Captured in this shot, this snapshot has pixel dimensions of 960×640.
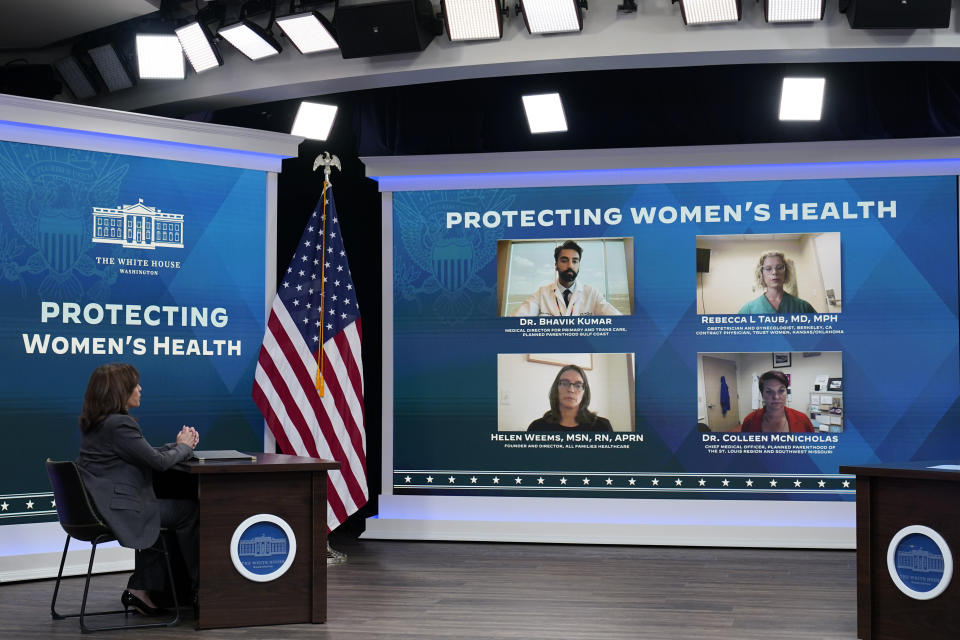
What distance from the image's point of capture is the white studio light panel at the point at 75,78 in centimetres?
691

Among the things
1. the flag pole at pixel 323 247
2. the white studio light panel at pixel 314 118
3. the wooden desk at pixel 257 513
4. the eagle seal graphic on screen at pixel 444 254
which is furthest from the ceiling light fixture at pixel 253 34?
the wooden desk at pixel 257 513

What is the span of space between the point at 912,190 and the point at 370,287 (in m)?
3.93

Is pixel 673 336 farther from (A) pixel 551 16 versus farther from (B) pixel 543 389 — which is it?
(A) pixel 551 16

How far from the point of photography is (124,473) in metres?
4.46

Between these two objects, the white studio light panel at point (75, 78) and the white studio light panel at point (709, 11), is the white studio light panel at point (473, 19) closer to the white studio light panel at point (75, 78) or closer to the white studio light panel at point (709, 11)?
the white studio light panel at point (709, 11)

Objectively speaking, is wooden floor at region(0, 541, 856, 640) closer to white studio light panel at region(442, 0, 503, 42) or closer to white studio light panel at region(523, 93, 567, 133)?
white studio light panel at region(523, 93, 567, 133)

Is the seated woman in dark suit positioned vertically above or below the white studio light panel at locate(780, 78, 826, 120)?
below

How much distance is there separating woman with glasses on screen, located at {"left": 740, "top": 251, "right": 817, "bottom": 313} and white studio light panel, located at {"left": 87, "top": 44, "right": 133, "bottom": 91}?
456 cm

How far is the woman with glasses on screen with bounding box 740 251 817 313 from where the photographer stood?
6.85 meters

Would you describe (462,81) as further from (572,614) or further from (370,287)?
(572,614)

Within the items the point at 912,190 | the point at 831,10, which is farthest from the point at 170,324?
the point at 912,190

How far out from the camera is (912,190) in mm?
6801

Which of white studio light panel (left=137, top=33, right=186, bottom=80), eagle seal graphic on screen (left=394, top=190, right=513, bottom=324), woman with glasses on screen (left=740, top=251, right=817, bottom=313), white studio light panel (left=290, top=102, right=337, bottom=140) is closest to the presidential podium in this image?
woman with glasses on screen (left=740, top=251, right=817, bottom=313)

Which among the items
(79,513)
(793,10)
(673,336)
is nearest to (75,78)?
Result: (79,513)
